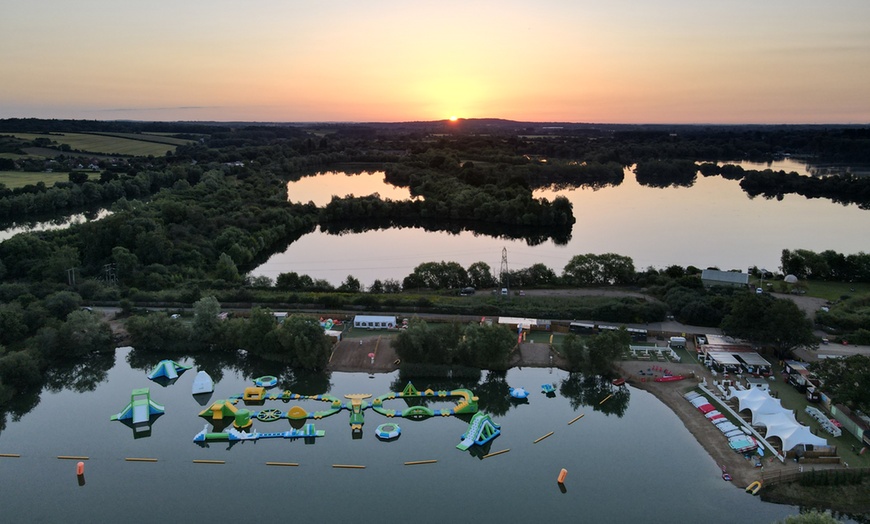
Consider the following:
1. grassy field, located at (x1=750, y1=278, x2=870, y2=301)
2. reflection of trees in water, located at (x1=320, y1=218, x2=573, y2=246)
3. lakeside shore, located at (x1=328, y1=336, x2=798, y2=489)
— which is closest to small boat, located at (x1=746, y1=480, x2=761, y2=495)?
lakeside shore, located at (x1=328, y1=336, x2=798, y2=489)

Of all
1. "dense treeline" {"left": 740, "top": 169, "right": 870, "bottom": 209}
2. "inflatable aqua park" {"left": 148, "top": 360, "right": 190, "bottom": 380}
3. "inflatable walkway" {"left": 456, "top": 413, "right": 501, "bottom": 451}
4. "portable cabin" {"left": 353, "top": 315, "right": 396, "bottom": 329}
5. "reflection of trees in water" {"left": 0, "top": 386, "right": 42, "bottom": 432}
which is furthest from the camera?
"dense treeline" {"left": 740, "top": 169, "right": 870, "bottom": 209}

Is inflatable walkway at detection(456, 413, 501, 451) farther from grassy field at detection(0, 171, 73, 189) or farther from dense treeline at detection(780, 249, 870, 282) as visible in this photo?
grassy field at detection(0, 171, 73, 189)

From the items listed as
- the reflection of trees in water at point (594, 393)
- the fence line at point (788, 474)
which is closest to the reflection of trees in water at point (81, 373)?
the reflection of trees in water at point (594, 393)

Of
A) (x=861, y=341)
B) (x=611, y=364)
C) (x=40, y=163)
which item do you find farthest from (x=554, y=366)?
(x=40, y=163)

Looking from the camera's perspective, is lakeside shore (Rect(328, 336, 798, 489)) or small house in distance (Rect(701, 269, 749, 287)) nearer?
lakeside shore (Rect(328, 336, 798, 489))

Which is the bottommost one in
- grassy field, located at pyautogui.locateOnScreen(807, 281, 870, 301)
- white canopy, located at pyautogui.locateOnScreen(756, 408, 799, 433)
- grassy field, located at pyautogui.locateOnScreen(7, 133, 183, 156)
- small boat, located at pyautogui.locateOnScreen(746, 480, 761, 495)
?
small boat, located at pyautogui.locateOnScreen(746, 480, 761, 495)

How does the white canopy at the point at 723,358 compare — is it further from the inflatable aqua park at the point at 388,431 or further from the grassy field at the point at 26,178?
the grassy field at the point at 26,178

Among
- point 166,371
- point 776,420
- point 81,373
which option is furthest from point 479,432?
point 81,373

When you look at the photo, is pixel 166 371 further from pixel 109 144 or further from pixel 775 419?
pixel 109 144
